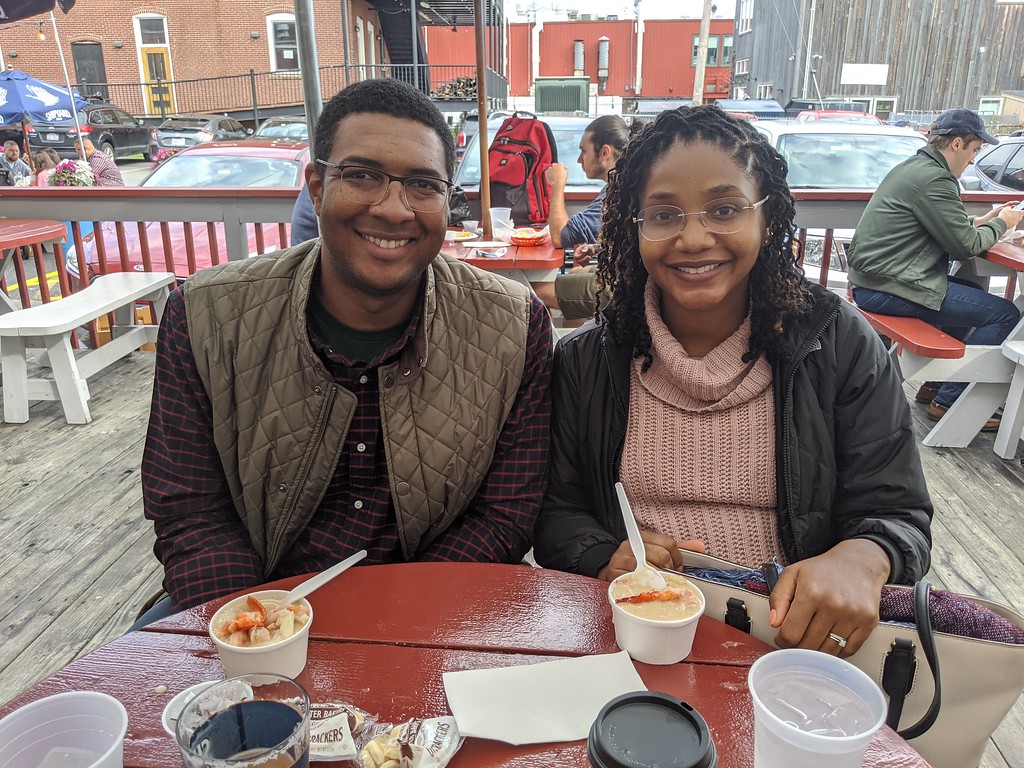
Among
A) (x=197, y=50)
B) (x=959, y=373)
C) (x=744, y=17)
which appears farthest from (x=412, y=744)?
(x=744, y=17)

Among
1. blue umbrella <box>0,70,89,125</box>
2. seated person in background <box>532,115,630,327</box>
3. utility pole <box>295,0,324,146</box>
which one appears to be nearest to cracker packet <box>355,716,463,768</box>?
utility pole <box>295,0,324,146</box>

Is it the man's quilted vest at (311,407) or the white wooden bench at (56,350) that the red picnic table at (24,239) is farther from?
the man's quilted vest at (311,407)

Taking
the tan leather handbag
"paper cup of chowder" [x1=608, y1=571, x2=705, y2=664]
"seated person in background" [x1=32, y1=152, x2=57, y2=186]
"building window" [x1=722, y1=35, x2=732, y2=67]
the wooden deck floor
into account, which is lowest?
the wooden deck floor

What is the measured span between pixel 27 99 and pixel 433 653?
1611cm

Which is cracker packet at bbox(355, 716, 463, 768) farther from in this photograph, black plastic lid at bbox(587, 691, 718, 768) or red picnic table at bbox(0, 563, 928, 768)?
black plastic lid at bbox(587, 691, 718, 768)

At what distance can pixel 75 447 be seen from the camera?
3723 mm

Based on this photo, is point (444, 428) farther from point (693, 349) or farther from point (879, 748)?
point (879, 748)

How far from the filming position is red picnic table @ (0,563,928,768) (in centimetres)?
93

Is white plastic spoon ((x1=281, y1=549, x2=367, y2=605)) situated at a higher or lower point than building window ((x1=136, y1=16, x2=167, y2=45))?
lower

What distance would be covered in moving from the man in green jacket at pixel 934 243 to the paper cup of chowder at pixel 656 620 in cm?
333

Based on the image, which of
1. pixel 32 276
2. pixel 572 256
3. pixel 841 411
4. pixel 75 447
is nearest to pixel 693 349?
pixel 841 411

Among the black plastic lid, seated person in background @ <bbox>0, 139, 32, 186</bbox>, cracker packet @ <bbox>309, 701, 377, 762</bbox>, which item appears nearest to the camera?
the black plastic lid

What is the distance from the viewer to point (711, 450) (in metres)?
1.59

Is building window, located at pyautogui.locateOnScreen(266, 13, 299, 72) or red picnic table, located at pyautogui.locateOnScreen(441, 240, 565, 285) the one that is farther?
building window, located at pyautogui.locateOnScreen(266, 13, 299, 72)
